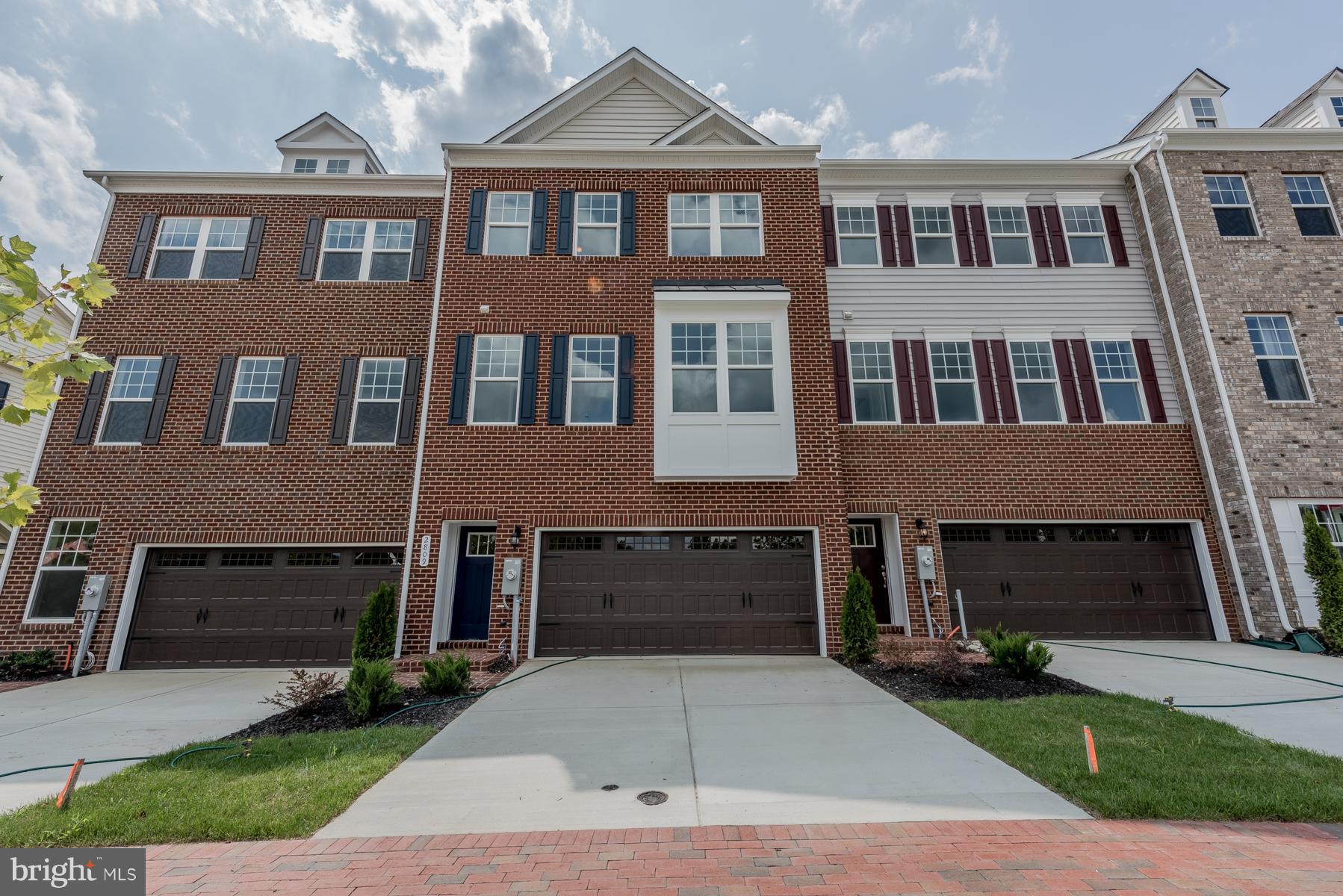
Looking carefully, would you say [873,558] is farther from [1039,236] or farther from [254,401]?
[254,401]

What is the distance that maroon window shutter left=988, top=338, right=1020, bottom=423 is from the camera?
1163cm

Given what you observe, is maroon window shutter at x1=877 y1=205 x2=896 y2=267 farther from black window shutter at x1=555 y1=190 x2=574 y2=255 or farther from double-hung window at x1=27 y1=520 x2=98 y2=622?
double-hung window at x1=27 y1=520 x2=98 y2=622

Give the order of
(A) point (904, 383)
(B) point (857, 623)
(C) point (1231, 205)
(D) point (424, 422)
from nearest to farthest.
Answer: (B) point (857, 623)
(D) point (424, 422)
(A) point (904, 383)
(C) point (1231, 205)

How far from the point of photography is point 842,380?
38.7ft

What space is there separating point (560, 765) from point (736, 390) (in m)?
7.15

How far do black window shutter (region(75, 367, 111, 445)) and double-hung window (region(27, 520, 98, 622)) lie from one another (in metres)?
1.61

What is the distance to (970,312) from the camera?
1220cm

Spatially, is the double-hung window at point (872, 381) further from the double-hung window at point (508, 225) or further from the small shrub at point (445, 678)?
the small shrub at point (445, 678)

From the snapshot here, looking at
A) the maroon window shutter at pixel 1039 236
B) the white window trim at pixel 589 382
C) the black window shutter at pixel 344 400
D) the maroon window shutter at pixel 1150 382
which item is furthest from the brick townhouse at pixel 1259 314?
the black window shutter at pixel 344 400

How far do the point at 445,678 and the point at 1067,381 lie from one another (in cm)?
1265

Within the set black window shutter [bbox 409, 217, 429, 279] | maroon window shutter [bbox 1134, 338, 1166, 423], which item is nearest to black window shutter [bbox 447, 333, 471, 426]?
black window shutter [bbox 409, 217, 429, 279]

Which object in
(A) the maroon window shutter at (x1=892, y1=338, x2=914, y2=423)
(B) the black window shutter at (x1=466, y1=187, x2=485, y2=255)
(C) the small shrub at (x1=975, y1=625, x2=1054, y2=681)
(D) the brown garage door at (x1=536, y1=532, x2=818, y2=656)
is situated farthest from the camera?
(A) the maroon window shutter at (x1=892, y1=338, x2=914, y2=423)

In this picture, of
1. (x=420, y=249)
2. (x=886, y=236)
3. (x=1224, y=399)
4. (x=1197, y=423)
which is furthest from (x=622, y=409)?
(x=1224, y=399)

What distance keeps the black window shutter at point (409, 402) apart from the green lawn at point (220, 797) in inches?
256
